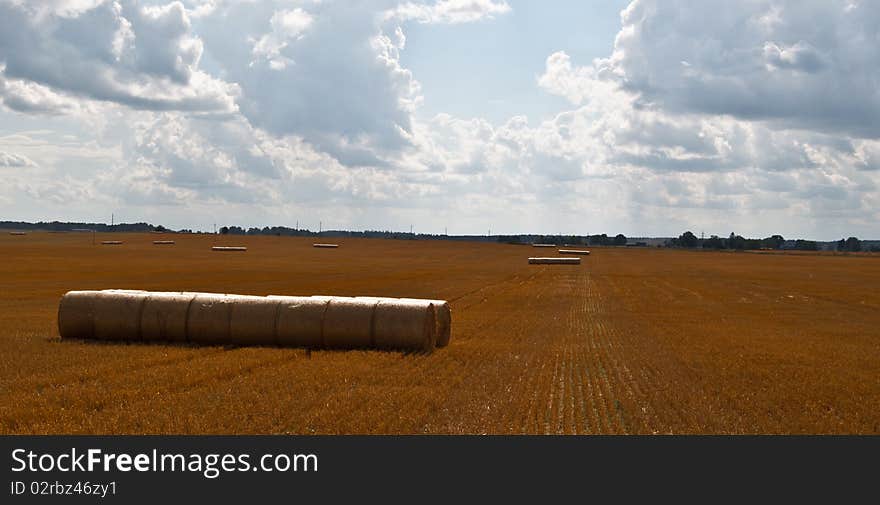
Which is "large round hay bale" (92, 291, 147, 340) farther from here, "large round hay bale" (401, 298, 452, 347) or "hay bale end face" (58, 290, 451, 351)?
"large round hay bale" (401, 298, 452, 347)

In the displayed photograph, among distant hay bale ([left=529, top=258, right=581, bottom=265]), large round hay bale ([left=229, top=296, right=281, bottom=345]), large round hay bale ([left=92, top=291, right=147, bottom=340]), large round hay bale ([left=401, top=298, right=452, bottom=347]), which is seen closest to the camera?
large round hay bale ([left=229, top=296, right=281, bottom=345])

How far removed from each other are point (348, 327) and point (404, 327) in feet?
4.19

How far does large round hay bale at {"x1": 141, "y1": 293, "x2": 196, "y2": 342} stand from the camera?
20.1m

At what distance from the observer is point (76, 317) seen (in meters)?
20.4

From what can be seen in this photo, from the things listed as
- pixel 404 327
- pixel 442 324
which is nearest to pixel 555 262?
pixel 442 324

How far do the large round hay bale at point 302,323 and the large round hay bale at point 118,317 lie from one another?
11.4 feet

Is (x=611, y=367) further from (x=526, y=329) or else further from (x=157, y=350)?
(x=157, y=350)

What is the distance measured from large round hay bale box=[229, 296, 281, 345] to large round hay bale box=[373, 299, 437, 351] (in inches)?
95.3

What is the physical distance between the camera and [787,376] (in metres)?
17.0

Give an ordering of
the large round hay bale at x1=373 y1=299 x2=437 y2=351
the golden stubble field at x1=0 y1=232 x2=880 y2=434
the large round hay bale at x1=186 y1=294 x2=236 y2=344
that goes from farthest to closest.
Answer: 1. the large round hay bale at x1=186 y1=294 x2=236 y2=344
2. the large round hay bale at x1=373 y1=299 x2=437 y2=351
3. the golden stubble field at x1=0 y1=232 x2=880 y2=434

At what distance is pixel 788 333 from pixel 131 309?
18.5m

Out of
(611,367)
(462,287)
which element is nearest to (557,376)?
(611,367)

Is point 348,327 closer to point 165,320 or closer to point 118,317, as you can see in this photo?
point 165,320

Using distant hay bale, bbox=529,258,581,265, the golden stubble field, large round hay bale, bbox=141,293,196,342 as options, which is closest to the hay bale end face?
large round hay bale, bbox=141,293,196,342
